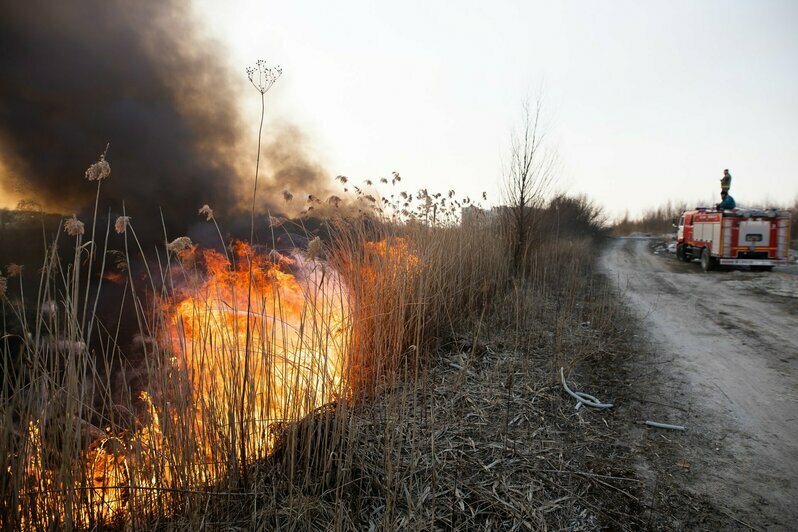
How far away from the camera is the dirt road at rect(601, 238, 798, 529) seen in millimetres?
2273

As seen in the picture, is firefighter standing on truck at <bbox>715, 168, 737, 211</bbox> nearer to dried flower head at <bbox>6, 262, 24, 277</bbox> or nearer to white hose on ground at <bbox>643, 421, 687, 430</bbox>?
white hose on ground at <bbox>643, 421, 687, 430</bbox>

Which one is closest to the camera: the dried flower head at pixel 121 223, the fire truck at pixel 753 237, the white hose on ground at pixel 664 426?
the dried flower head at pixel 121 223

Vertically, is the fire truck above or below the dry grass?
above

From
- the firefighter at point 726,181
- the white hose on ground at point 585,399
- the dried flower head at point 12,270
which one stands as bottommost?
the white hose on ground at point 585,399

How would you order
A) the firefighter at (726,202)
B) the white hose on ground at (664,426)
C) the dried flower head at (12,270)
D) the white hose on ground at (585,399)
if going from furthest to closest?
the firefighter at (726,202) → the white hose on ground at (585,399) → the white hose on ground at (664,426) → the dried flower head at (12,270)

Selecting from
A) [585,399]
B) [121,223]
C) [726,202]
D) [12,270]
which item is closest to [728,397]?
[585,399]

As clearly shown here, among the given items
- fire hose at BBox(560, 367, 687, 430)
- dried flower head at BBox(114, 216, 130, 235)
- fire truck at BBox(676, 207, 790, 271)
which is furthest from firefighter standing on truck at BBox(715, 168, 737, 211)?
dried flower head at BBox(114, 216, 130, 235)

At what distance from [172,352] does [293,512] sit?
102cm

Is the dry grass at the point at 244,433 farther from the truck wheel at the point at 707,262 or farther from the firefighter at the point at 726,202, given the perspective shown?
the firefighter at the point at 726,202

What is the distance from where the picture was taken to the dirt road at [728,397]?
2.27m

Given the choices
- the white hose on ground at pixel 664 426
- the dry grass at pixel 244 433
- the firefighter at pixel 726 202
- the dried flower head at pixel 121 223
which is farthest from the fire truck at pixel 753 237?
the dried flower head at pixel 121 223

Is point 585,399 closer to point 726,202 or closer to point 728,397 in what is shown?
point 728,397

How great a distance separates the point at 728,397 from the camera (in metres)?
3.40

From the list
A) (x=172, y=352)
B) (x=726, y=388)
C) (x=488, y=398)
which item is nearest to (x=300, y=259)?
(x=172, y=352)
